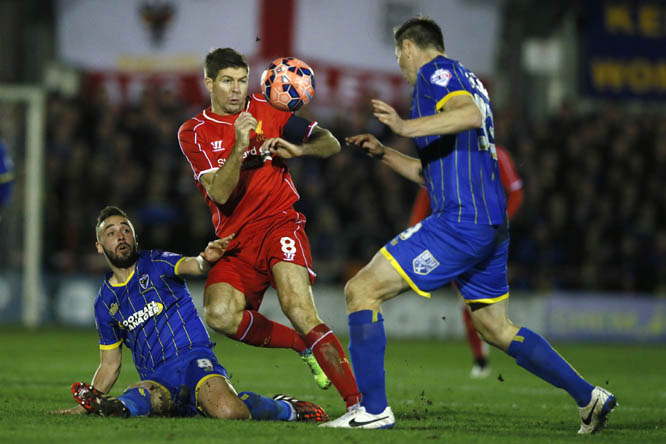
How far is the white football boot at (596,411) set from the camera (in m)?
5.82

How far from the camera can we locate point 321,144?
6391 millimetres

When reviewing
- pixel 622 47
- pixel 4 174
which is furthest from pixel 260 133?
pixel 622 47

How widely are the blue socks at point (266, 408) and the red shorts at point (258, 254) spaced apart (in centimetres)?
68

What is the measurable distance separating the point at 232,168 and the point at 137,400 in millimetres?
1427

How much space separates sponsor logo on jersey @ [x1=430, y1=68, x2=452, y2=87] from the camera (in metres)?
5.70

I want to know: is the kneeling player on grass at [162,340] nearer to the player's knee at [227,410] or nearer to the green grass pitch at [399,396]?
the player's knee at [227,410]

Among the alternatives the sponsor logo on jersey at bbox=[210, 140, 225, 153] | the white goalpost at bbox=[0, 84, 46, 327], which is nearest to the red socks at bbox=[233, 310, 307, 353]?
the sponsor logo on jersey at bbox=[210, 140, 225, 153]

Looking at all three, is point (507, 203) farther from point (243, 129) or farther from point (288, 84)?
point (243, 129)

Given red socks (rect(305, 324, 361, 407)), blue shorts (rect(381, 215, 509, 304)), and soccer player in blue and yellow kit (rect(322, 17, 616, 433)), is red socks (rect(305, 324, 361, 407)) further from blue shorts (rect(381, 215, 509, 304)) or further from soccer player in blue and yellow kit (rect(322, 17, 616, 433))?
blue shorts (rect(381, 215, 509, 304))

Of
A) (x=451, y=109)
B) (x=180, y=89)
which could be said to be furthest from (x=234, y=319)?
(x=180, y=89)

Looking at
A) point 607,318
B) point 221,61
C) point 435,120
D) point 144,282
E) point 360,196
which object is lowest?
point 607,318

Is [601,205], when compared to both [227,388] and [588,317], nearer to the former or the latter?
[588,317]

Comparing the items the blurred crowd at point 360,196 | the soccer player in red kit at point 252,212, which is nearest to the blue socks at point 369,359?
the soccer player in red kit at point 252,212

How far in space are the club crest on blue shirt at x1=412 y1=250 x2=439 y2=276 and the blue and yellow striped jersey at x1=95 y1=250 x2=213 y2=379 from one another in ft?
5.13
